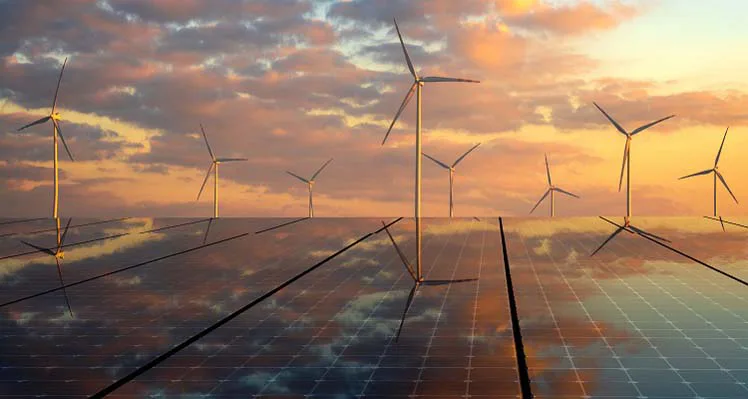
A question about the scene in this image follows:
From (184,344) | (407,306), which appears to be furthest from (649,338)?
(184,344)

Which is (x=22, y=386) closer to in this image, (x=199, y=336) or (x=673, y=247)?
(x=199, y=336)

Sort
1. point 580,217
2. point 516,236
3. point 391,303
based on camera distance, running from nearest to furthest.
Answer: point 391,303 < point 516,236 < point 580,217

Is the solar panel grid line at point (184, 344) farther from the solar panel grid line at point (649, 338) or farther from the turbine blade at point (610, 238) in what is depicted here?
the turbine blade at point (610, 238)

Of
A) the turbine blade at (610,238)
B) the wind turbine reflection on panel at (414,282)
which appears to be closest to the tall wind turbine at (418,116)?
the wind turbine reflection on panel at (414,282)

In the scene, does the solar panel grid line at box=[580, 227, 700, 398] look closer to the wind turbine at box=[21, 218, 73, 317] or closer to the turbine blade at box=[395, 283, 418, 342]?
the turbine blade at box=[395, 283, 418, 342]

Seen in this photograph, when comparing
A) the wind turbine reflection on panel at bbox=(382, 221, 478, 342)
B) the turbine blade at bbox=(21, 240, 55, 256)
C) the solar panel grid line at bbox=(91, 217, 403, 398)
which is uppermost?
the wind turbine reflection on panel at bbox=(382, 221, 478, 342)

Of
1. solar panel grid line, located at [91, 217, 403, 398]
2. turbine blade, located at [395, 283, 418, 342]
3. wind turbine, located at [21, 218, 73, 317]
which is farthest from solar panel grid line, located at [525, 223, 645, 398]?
wind turbine, located at [21, 218, 73, 317]

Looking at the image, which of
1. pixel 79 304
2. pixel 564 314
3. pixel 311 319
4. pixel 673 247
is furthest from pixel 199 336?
pixel 673 247

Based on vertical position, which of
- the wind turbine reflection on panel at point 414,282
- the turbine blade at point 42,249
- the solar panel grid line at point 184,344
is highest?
the wind turbine reflection on panel at point 414,282

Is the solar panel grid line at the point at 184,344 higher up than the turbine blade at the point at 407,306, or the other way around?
the turbine blade at the point at 407,306

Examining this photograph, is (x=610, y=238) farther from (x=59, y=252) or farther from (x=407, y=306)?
(x=59, y=252)

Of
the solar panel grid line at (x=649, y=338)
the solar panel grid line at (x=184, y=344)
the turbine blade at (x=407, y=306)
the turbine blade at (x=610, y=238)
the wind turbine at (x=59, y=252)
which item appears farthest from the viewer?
the turbine blade at (x=610, y=238)
